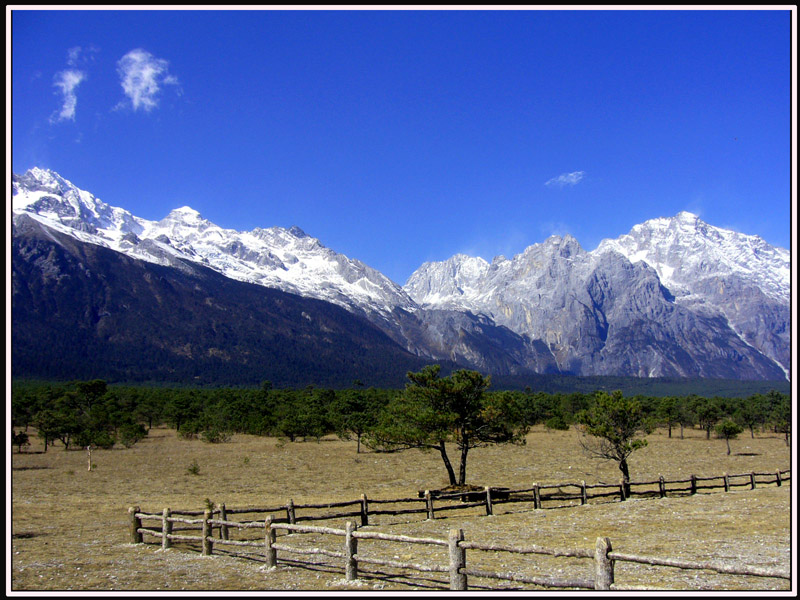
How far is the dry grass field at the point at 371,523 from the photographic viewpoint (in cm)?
1358

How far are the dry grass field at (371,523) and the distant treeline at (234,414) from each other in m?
8.14

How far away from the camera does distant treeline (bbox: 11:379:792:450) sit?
6919 cm

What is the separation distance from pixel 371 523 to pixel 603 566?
15721mm

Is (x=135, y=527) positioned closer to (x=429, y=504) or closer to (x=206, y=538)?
(x=206, y=538)

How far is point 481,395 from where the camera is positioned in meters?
33.8

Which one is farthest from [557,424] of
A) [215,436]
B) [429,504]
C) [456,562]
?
[456,562]

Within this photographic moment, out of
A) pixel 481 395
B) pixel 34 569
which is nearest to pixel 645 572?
pixel 34 569

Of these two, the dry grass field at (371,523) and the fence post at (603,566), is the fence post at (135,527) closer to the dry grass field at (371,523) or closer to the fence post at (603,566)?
the dry grass field at (371,523)

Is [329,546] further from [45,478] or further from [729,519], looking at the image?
[45,478]

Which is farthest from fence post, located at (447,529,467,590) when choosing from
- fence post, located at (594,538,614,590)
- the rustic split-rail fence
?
fence post, located at (594,538,614,590)

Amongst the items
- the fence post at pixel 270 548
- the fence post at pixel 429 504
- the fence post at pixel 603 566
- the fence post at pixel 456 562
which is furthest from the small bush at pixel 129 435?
the fence post at pixel 603 566

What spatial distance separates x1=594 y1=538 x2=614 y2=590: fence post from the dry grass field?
223 centimetres

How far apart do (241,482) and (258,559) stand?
83.6ft

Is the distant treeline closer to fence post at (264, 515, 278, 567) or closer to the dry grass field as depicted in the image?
the dry grass field
